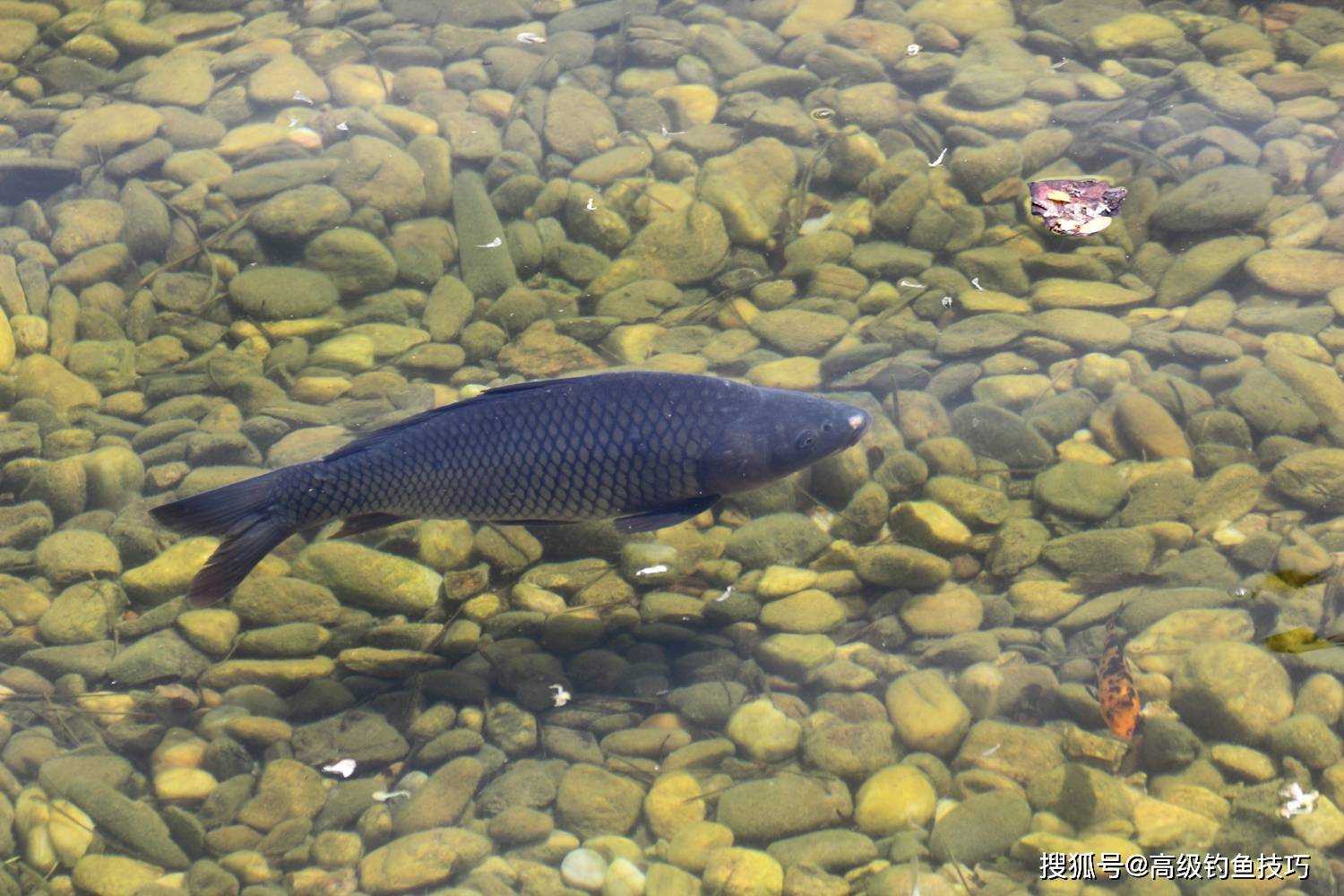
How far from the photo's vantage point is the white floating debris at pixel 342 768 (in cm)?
397

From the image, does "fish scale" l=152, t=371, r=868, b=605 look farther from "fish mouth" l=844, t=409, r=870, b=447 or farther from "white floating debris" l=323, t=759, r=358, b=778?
"white floating debris" l=323, t=759, r=358, b=778

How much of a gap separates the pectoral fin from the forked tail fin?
1.33 metres

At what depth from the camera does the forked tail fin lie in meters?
3.78

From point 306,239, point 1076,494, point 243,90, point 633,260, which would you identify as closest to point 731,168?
point 633,260

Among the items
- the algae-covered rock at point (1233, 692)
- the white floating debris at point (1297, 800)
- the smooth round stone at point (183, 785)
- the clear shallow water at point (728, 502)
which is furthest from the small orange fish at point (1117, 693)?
the smooth round stone at point (183, 785)

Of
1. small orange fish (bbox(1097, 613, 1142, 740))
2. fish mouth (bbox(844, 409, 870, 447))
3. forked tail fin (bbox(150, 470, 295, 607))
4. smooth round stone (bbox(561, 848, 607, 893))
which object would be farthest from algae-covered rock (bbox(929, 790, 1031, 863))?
forked tail fin (bbox(150, 470, 295, 607))

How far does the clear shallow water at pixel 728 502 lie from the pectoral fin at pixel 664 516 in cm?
60

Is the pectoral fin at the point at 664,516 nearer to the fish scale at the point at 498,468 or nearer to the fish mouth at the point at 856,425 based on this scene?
the fish scale at the point at 498,468

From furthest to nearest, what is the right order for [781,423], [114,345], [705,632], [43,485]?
[114,345] < [43,485] < [705,632] < [781,423]

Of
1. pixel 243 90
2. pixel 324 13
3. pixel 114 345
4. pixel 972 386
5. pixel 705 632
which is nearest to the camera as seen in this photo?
pixel 705 632

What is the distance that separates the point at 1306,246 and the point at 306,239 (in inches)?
240

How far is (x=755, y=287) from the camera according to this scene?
19.6 feet

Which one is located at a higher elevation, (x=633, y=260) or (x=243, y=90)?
(x=243, y=90)

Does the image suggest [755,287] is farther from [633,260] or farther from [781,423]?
[781,423]
